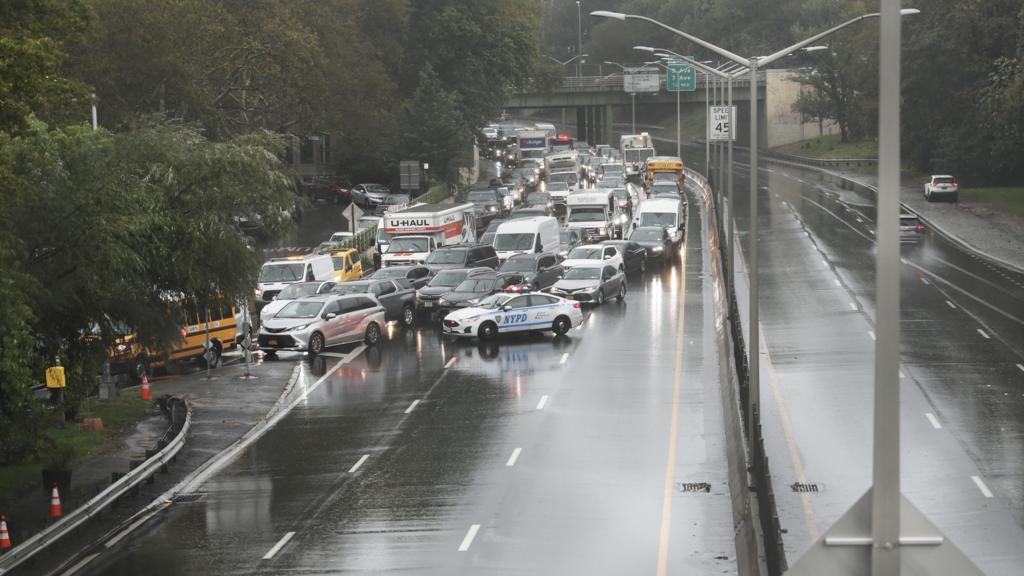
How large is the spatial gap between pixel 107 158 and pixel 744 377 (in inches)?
510

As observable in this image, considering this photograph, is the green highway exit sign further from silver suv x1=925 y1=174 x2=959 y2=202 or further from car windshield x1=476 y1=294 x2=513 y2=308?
car windshield x1=476 y1=294 x2=513 y2=308

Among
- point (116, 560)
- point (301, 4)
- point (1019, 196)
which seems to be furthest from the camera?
point (1019, 196)

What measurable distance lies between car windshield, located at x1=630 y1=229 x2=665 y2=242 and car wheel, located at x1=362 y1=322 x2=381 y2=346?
59.3ft

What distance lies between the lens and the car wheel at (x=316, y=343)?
3800 cm

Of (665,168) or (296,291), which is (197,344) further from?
(665,168)

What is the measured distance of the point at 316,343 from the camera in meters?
38.2

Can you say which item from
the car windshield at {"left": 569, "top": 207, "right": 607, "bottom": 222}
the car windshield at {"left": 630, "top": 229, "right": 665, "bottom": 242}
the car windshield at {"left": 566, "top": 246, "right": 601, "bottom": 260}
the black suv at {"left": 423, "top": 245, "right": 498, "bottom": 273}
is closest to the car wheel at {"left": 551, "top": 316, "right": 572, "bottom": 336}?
the car windshield at {"left": 566, "top": 246, "right": 601, "bottom": 260}

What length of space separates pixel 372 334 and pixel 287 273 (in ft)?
26.4

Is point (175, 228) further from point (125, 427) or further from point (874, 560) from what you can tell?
point (874, 560)

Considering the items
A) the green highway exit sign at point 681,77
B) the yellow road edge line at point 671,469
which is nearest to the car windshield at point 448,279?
the yellow road edge line at point 671,469

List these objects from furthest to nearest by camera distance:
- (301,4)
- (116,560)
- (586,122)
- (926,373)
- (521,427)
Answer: (586,122)
(301,4)
(926,373)
(521,427)
(116,560)

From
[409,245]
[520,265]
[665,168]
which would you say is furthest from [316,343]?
[665,168]

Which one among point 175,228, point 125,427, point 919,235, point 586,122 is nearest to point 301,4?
point 919,235

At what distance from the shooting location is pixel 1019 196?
253 feet
